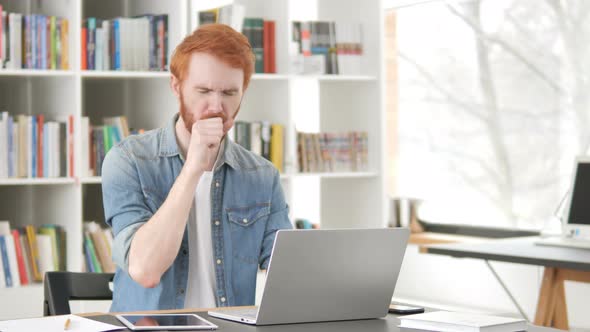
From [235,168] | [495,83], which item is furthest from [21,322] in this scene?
[495,83]

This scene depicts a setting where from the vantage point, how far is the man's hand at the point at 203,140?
85.3 inches

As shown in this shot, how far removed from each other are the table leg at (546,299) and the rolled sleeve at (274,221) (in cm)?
199

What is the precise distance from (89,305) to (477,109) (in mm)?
2625

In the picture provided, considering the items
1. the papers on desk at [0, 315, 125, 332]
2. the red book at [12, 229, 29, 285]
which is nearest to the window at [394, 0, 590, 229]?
the red book at [12, 229, 29, 285]

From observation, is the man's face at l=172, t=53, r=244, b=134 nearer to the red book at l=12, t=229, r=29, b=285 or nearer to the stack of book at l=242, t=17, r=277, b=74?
the red book at l=12, t=229, r=29, b=285

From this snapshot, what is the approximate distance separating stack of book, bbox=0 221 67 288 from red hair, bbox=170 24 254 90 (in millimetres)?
1942

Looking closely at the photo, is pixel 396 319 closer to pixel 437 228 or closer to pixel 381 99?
pixel 381 99

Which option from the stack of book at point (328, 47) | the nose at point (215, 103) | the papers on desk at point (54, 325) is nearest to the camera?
the papers on desk at point (54, 325)

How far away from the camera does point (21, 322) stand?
1.73 metres

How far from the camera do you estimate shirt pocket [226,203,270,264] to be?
2367mm

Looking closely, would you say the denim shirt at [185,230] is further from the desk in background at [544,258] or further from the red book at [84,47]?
the red book at [84,47]

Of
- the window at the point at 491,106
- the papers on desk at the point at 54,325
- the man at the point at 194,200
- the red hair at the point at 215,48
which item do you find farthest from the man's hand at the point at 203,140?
the window at the point at 491,106

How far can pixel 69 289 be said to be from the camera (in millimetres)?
2430

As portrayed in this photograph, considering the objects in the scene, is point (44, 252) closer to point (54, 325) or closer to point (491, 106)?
point (54, 325)
